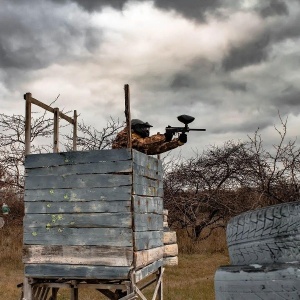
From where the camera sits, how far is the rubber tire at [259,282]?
3.16 meters

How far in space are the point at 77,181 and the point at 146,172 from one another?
1209 mm

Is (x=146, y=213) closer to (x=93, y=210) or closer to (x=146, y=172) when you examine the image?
(x=146, y=172)

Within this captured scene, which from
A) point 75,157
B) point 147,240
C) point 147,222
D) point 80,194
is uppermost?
point 75,157

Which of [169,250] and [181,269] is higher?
[169,250]

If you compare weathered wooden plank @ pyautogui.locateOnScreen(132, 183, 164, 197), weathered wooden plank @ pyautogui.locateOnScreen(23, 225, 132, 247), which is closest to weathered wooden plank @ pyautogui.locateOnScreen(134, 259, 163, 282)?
weathered wooden plank @ pyautogui.locateOnScreen(23, 225, 132, 247)

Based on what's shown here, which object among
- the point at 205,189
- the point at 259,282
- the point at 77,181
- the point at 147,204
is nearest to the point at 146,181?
the point at 147,204

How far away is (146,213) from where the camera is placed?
775cm

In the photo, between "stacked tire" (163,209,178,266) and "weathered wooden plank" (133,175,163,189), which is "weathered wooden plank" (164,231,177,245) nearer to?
"stacked tire" (163,209,178,266)

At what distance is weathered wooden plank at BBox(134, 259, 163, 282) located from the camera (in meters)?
7.31

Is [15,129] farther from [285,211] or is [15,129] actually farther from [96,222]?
[285,211]

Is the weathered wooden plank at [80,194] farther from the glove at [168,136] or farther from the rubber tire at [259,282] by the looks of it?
the rubber tire at [259,282]

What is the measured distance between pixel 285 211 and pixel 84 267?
4384 millimetres

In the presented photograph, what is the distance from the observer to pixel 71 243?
7234mm

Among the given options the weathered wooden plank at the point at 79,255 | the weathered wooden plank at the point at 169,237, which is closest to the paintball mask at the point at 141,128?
the weathered wooden plank at the point at 79,255
